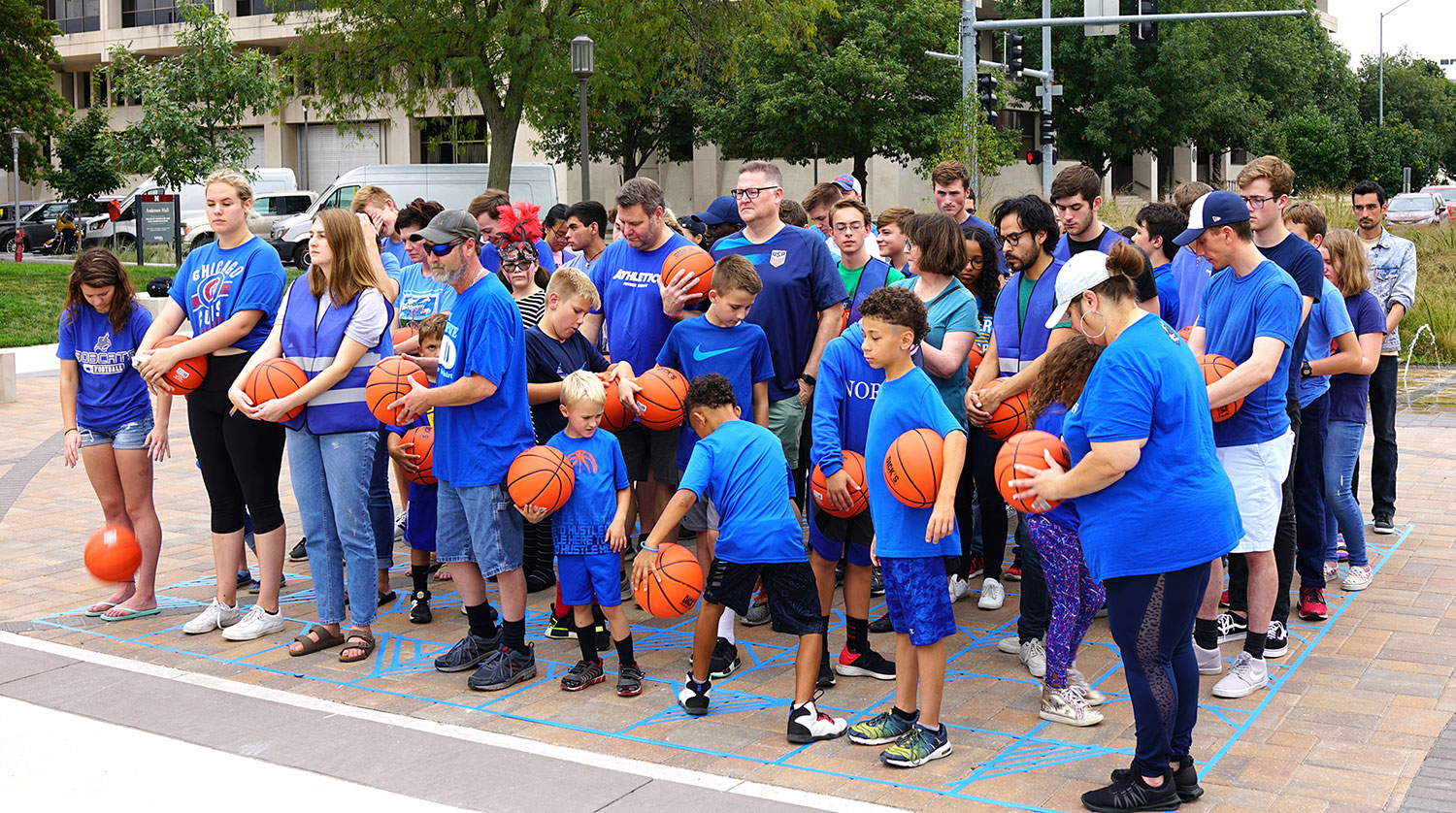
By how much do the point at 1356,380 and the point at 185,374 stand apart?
6.32 meters

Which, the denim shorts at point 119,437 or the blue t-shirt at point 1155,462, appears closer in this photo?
the blue t-shirt at point 1155,462

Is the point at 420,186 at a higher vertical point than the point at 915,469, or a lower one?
higher

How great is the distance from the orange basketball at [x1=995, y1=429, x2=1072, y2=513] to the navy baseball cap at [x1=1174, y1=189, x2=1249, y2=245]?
1.39 metres

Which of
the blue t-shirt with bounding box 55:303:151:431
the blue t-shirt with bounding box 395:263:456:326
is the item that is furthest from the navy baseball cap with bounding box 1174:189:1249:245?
the blue t-shirt with bounding box 55:303:151:431

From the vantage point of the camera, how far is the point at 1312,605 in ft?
22.1

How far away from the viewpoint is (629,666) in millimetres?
5852

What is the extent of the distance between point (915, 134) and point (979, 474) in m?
37.2

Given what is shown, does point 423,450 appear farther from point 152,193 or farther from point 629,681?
point 152,193

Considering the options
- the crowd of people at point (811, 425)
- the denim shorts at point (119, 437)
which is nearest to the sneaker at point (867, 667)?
the crowd of people at point (811, 425)

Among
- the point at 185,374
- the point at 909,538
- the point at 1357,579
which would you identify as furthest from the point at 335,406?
the point at 1357,579

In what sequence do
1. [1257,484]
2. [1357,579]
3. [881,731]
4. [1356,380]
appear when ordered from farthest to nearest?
[1356,380], [1357,579], [1257,484], [881,731]

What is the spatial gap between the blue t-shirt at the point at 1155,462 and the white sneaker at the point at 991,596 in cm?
267

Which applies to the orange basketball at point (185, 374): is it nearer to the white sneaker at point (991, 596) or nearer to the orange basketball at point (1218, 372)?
the white sneaker at point (991, 596)

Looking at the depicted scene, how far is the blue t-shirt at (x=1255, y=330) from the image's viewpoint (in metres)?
5.48
